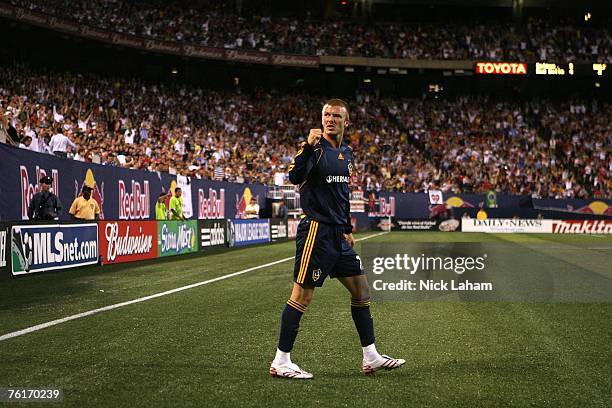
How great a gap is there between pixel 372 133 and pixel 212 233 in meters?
25.7

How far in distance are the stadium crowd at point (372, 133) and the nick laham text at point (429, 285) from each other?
19227mm

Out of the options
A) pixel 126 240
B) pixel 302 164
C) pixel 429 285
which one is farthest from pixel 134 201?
pixel 302 164

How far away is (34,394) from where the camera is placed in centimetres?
464

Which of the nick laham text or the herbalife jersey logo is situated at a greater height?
the herbalife jersey logo

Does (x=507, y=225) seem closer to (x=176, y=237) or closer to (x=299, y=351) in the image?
(x=176, y=237)

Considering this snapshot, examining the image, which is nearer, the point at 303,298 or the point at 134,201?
the point at 303,298

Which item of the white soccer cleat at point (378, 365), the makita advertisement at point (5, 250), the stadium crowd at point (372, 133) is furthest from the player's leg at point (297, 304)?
the stadium crowd at point (372, 133)

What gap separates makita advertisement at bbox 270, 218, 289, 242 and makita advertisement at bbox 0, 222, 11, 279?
58.8 feet

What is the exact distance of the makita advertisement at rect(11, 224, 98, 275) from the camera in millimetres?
12438

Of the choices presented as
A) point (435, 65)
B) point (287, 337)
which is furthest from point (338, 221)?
point (435, 65)

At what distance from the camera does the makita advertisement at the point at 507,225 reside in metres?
41.3

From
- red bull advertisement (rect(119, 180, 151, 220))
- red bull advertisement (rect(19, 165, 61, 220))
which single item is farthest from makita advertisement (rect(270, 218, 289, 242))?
red bull advertisement (rect(19, 165, 61, 220))

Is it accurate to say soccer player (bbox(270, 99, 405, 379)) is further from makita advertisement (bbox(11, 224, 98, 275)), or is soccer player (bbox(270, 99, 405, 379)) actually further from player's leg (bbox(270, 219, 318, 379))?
makita advertisement (bbox(11, 224, 98, 275))

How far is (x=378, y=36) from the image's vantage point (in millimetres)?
51219
